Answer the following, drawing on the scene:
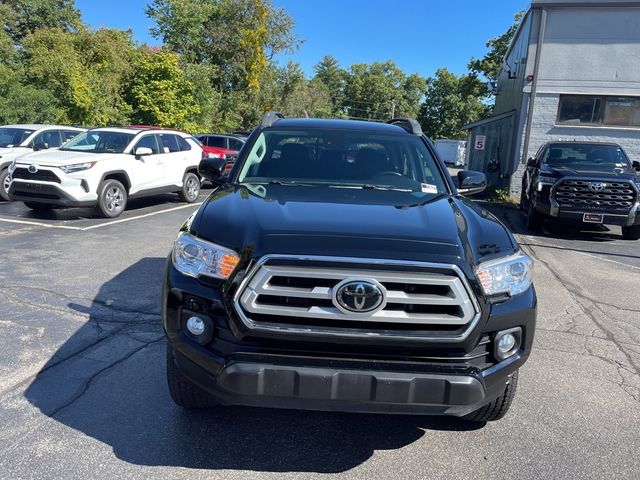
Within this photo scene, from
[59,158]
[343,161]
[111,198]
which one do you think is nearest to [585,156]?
[343,161]

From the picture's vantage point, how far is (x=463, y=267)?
248 cm

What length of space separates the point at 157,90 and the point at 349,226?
2525cm

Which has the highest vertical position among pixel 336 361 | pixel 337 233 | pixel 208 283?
pixel 337 233

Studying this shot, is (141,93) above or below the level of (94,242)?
above

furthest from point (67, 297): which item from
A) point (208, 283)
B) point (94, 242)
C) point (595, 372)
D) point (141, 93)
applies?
point (141, 93)

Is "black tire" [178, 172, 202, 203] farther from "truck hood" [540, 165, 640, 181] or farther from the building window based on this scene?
the building window

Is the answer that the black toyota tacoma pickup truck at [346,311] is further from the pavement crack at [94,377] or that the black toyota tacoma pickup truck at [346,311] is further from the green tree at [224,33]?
the green tree at [224,33]

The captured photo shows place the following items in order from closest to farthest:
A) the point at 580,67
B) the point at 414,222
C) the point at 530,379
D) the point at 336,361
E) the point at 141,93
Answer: the point at 336,361
the point at 414,222
the point at 530,379
the point at 580,67
the point at 141,93

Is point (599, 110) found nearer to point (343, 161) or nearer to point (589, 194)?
point (589, 194)

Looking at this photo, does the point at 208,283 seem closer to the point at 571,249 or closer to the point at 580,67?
the point at 571,249

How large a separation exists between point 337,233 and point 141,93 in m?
25.0

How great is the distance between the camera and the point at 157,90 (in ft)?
83.6

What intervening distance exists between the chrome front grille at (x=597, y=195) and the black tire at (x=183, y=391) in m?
8.70

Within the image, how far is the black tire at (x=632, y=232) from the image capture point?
10.1 m
